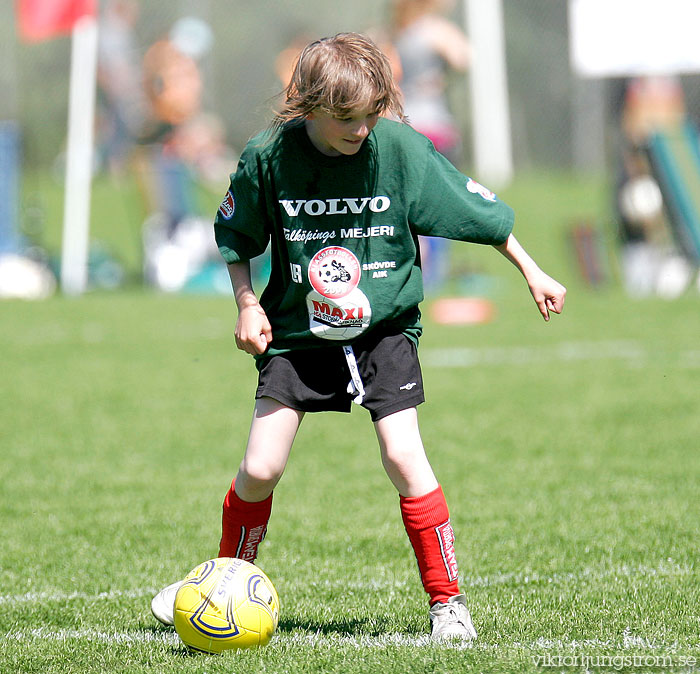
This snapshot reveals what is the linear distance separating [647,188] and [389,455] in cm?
1046

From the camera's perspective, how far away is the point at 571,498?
492 centimetres

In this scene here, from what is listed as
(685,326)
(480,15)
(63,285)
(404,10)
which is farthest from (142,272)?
(685,326)

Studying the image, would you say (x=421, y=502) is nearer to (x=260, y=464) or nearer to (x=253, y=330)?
(x=260, y=464)

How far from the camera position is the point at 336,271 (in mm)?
3264

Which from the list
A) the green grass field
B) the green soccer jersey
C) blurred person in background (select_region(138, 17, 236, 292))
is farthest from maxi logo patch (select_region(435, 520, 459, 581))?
blurred person in background (select_region(138, 17, 236, 292))

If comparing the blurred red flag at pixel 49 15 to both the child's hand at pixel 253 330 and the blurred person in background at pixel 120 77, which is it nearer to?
the blurred person in background at pixel 120 77

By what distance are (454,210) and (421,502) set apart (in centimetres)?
84

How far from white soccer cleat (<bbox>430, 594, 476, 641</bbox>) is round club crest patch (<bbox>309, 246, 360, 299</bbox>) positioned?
0.92 meters

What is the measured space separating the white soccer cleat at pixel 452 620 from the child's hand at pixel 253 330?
88 centimetres

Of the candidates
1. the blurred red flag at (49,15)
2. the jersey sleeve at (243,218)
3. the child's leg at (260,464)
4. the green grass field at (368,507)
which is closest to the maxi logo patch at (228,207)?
the jersey sleeve at (243,218)

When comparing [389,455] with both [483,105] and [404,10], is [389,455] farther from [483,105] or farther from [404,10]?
[483,105]

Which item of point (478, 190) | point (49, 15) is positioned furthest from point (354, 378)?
point (49, 15)

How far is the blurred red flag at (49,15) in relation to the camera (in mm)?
12672

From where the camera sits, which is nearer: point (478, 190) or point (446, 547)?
point (446, 547)
